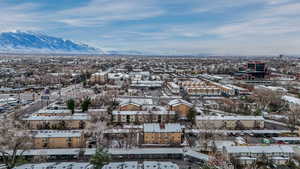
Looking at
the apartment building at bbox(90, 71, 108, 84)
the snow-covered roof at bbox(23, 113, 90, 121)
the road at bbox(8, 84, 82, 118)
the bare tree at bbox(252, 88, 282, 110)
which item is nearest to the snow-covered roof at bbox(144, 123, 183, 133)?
the snow-covered roof at bbox(23, 113, 90, 121)

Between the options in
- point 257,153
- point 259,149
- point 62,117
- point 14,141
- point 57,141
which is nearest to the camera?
point 257,153

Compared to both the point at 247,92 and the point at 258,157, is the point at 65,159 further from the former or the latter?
the point at 247,92

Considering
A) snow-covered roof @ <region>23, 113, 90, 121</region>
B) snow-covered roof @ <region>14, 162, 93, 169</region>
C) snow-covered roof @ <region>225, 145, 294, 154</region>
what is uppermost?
snow-covered roof @ <region>23, 113, 90, 121</region>

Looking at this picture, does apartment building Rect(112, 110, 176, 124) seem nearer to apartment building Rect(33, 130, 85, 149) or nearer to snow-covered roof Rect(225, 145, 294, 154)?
apartment building Rect(33, 130, 85, 149)

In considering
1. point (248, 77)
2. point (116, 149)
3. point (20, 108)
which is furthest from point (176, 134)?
point (248, 77)

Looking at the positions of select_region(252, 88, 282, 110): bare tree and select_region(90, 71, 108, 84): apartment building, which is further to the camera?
select_region(90, 71, 108, 84): apartment building

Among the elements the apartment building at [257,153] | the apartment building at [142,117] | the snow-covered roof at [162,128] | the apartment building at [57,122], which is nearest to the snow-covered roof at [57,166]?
the snow-covered roof at [162,128]

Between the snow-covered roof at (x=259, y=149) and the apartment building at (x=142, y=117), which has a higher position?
the apartment building at (x=142, y=117)

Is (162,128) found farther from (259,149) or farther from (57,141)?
(57,141)

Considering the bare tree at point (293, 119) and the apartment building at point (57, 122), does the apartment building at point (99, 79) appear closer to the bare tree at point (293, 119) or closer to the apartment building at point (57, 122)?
the apartment building at point (57, 122)

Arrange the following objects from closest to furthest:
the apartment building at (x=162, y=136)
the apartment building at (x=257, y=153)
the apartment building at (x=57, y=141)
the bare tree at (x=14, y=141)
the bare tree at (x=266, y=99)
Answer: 1. the apartment building at (x=257, y=153)
2. the bare tree at (x=14, y=141)
3. the apartment building at (x=57, y=141)
4. the apartment building at (x=162, y=136)
5. the bare tree at (x=266, y=99)

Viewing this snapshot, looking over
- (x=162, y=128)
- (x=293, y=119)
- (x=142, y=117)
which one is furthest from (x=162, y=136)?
(x=293, y=119)

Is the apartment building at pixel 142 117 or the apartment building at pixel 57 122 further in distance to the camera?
the apartment building at pixel 142 117
